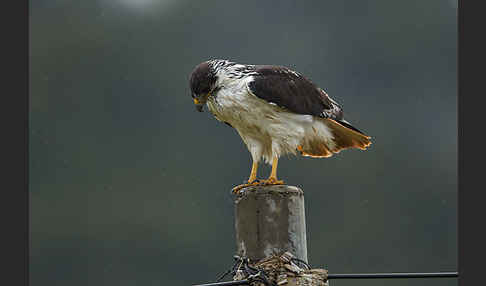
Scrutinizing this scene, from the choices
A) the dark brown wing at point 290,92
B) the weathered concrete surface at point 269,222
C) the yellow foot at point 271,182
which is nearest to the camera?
the weathered concrete surface at point 269,222

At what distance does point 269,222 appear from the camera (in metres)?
3.51

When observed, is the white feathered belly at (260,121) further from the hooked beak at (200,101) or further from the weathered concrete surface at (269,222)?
the weathered concrete surface at (269,222)

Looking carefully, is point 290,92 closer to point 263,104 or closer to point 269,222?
point 263,104

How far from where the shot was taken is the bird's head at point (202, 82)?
4.37 metres

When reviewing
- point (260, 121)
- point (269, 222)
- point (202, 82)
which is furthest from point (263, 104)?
point (269, 222)

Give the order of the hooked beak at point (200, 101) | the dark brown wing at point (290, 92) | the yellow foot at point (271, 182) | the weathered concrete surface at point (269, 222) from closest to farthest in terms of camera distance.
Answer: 1. the weathered concrete surface at point (269, 222)
2. the yellow foot at point (271, 182)
3. the dark brown wing at point (290, 92)
4. the hooked beak at point (200, 101)

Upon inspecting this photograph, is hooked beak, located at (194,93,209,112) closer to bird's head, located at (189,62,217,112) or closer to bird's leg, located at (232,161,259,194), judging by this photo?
bird's head, located at (189,62,217,112)

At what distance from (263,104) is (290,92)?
19 centimetres

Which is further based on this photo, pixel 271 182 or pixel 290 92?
pixel 290 92

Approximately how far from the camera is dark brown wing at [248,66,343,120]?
4.30 metres

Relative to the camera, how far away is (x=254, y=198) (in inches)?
140

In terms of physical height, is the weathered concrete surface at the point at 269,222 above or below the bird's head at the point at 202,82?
below

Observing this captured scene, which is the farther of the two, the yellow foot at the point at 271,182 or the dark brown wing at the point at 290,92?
the dark brown wing at the point at 290,92

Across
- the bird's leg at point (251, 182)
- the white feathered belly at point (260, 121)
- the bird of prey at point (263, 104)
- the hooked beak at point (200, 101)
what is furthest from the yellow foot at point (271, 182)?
the hooked beak at point (200, 101)
